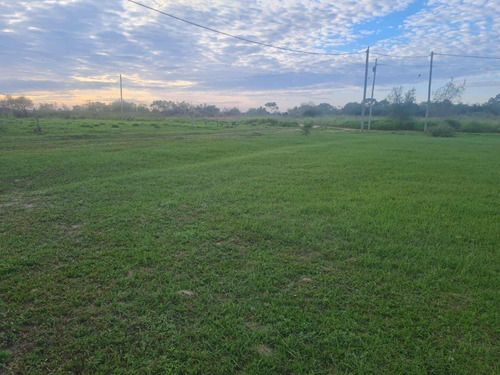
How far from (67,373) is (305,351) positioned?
1.56m

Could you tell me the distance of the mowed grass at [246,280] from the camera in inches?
87.6

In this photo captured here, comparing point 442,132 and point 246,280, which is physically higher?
point 442,132

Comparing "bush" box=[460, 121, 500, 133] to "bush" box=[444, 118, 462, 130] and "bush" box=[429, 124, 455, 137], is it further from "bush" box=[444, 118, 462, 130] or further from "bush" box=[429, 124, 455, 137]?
"bush" box=[429, 124, 455, 137]

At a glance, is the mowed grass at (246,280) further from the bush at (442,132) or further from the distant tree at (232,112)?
the distant tree at (232,112)

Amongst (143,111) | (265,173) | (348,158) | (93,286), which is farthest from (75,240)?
(143,111)

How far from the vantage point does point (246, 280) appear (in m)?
3.13

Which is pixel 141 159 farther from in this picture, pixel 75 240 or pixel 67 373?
pixel 67 373

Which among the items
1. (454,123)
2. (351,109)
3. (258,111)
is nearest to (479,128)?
(454,123)

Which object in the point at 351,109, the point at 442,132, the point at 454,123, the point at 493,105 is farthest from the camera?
the point at 351,109

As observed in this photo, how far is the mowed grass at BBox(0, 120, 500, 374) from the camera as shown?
2225 mm

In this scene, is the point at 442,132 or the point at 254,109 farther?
the point at 254,109

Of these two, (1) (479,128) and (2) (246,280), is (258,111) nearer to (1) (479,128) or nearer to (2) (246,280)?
(1) (479,128)

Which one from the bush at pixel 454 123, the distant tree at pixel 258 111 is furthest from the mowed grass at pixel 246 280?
the distant tree at pixel 258 111

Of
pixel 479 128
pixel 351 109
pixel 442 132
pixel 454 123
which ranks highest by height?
pixel 351 109
